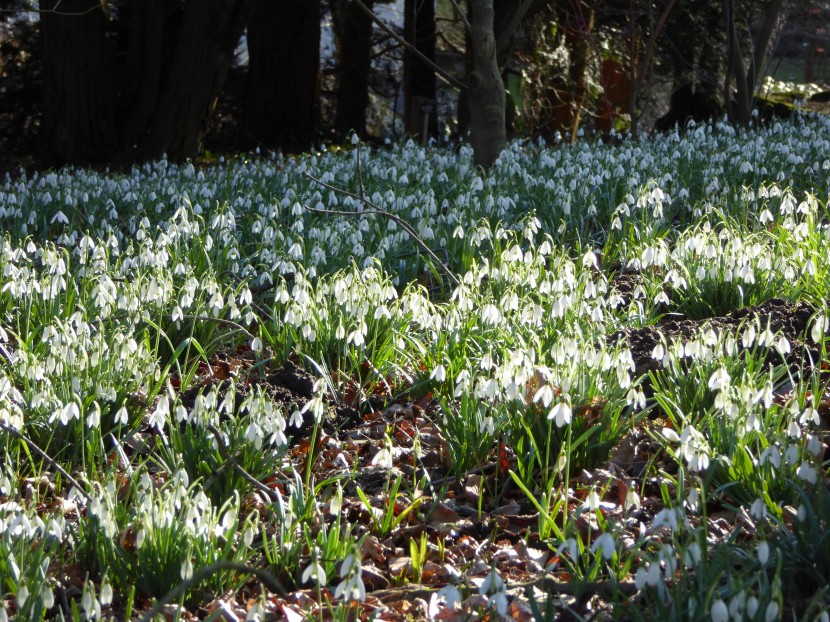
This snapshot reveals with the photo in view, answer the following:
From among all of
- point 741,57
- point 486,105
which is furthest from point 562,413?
point 741,57

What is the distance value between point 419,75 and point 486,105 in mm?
7274

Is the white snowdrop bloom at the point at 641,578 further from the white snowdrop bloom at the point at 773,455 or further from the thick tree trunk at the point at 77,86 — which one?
the thick tree trunk at the point at 77,86

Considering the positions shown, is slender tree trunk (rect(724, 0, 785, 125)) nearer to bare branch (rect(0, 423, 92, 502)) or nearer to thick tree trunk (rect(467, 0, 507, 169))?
thick tree trunk (rect(467, 0, 507, 169))

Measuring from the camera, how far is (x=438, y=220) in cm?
566

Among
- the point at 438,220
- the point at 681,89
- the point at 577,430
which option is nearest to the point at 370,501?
the point at 577,430

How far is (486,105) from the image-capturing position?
782 cm

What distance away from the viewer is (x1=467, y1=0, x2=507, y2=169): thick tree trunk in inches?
305

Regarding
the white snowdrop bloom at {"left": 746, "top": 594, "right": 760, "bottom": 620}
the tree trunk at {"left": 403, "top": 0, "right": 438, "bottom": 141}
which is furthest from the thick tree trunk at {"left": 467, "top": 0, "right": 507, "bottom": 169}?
the white snowdrop bloom at {"left": 746, "top": 594, "right": 760, "bottom": 620}

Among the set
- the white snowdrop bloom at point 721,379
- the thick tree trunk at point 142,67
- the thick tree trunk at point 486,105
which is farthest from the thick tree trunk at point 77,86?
the white snowdrop bloom at point 721,379

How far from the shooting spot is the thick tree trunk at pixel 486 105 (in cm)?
775

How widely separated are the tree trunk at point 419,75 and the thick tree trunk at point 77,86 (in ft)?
12.8

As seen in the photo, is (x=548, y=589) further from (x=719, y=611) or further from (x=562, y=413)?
(x=562, y=413)

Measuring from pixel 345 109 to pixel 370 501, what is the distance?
12349 millimetres

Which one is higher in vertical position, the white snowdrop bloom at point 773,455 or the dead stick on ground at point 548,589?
the white snowdrop bloom at point 773,455
